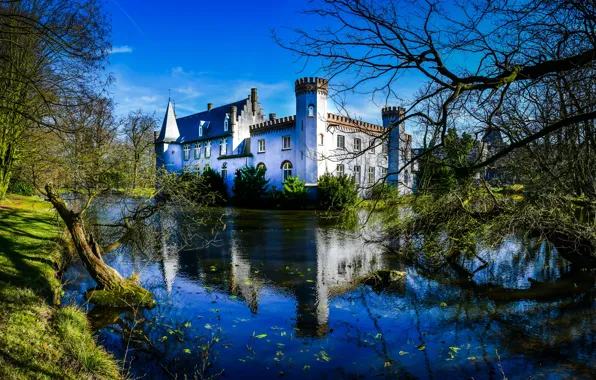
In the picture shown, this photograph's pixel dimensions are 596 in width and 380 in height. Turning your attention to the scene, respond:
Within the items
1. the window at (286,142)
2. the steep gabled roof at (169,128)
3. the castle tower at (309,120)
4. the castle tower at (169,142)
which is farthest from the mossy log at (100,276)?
the steep gabled roof at (169,128)

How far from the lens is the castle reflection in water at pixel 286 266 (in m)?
8.10

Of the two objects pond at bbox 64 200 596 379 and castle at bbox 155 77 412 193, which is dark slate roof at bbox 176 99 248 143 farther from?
pond at bbox 64 200 596 379

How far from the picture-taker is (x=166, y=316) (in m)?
7.04

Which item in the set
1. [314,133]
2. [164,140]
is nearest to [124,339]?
[314,133]

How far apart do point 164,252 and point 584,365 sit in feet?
36.2

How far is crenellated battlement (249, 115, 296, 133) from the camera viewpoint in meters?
33.4

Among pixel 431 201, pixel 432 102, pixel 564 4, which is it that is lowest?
pixel 431 201

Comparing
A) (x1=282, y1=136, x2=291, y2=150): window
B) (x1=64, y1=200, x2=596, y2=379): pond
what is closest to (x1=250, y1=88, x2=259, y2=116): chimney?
(x1=282, y1=136, x2=291, y2=150): window

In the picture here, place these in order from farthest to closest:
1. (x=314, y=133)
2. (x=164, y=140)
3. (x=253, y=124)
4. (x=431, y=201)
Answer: (x=164, y=140), (x=253, y=124), (x=314, y=133), (x=431, y=201)

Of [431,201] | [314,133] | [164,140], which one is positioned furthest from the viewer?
[164,140]

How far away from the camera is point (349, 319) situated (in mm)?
6961

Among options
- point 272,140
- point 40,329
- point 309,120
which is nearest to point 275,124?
point 272,140

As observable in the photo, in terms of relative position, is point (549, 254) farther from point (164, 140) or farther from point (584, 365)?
point (164, 140)

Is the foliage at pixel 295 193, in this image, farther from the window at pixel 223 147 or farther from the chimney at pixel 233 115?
the window at pixel 223 147
